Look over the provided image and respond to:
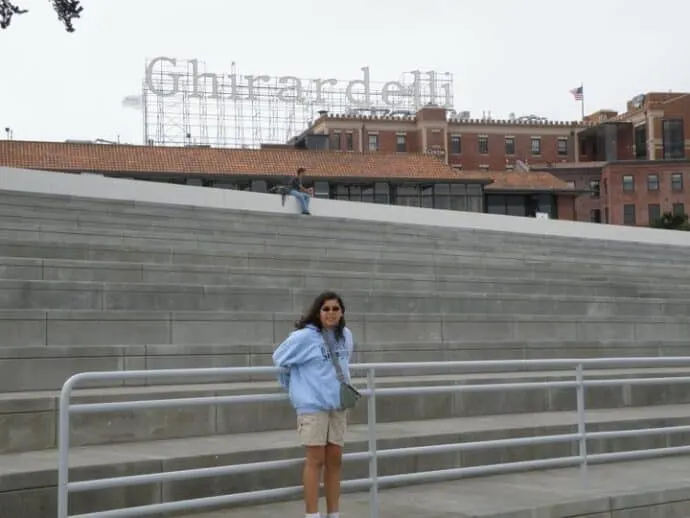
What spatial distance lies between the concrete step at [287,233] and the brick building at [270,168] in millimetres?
34300

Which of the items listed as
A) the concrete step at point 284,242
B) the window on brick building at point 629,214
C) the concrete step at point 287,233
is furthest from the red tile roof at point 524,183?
the concrete step at point 284,242

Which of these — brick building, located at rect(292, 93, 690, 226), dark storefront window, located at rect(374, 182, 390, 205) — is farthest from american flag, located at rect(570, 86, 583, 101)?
dark storefront window, located at rect(374, 182, 390, 205)

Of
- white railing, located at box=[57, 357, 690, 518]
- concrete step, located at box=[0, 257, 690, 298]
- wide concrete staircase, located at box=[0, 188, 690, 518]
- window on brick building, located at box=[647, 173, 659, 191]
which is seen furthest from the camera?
window on brick building, located at box=[647, 173, 659, 191]

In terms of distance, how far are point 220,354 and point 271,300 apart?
207cm

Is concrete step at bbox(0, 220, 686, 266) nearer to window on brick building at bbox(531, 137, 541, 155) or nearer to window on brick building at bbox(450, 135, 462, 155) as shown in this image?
window on brick building at bbox(450, 135, 462, 155)

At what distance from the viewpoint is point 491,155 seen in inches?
3816

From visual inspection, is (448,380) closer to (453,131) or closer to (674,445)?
(674,445)

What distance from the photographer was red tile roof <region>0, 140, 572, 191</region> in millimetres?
55375

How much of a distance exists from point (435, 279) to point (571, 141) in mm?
88012

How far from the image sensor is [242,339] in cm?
1076

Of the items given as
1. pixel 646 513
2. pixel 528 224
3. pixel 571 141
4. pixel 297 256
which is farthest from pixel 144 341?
pixel 571 141

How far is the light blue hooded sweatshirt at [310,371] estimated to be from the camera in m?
6.28

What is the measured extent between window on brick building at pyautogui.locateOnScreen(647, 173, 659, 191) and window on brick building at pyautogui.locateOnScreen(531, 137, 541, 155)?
13.6 meters

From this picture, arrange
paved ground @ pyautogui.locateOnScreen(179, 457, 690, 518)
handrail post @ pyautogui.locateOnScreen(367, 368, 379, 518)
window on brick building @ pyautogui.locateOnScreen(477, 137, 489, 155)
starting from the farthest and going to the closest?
window on brick building @ pyautogui.locateOnScreen(477, 137, 489, 155) → paved ground @ pyautogui.locateOnScreen(179, 457, 690, 518) → handrail post @ pyautogui.locateOnScreen(367, 368, 379, 518)
